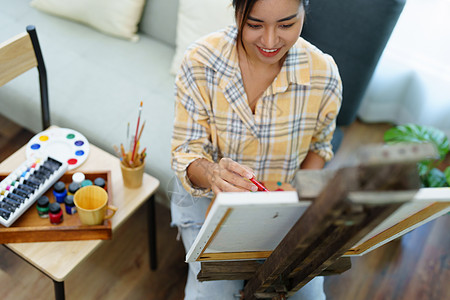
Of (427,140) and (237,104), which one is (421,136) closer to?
(427,140)

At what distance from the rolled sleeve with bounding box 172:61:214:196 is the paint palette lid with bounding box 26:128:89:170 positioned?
414 mm

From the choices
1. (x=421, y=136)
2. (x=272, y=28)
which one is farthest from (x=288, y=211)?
(x=421, y=136)

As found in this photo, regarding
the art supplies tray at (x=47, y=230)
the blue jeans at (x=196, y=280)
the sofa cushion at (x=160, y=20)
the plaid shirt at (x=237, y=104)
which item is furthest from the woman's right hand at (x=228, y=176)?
the sofa cushion at (x=160, y=20)

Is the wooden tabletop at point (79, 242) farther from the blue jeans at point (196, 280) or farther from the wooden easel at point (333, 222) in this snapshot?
the wooden easel at point (333, 222)

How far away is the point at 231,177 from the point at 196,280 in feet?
1.38

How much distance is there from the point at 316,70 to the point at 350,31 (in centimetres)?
36

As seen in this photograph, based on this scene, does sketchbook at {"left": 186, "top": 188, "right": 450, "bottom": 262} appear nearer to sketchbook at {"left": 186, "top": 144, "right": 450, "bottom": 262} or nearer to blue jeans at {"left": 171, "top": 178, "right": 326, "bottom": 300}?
sketchbook at {"left": 186, "top": 144, "right": 450, "bottom": 262}

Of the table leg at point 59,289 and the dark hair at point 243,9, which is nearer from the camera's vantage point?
the dark hair at point 243,9

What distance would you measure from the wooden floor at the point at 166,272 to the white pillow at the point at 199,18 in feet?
2.43

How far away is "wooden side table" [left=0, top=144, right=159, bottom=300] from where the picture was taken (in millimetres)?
1204

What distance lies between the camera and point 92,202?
1244 mm

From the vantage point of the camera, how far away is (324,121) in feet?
4.24

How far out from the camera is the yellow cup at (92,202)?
1205 millimetres

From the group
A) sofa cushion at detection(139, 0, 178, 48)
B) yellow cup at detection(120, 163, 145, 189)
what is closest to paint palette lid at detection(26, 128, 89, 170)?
yellow cup at detection(120, 163, 145, 189)
